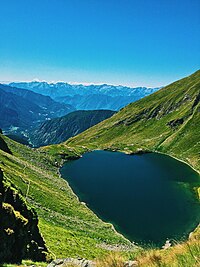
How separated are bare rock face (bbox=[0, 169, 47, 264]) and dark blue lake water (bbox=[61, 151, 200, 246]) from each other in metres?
35.0

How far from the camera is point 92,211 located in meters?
85.4

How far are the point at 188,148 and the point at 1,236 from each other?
169926 millimetres

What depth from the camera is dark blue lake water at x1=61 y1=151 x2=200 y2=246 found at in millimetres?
75188

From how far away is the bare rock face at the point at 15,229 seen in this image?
18891mm

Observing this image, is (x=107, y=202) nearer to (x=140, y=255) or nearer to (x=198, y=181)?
(x=198, y=181)

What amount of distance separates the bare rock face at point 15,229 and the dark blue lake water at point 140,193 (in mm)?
35042

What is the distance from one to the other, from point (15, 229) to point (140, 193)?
85.1m

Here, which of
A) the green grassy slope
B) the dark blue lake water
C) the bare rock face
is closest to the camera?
the bare rock face

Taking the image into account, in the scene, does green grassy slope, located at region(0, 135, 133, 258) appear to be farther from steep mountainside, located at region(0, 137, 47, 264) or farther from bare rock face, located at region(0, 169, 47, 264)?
bare rock face, located at region(0, 169, 47, 264)

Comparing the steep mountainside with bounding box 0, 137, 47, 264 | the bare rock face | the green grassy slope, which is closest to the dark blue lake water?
the green grassy slope

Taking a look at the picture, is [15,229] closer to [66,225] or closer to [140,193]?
[66,225]

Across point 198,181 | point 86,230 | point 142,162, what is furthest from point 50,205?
point 142,162

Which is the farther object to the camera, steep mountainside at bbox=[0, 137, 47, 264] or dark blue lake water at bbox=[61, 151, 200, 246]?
dark blue lake water at bbox=[61, 151, 200, 246]

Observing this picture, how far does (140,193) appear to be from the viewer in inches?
4021
